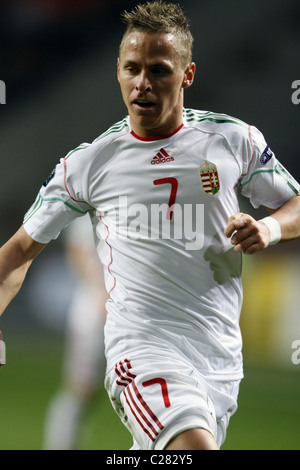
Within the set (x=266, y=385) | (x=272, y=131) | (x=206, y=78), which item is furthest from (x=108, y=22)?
(x=266, y=385)

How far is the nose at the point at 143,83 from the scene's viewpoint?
2.83 m

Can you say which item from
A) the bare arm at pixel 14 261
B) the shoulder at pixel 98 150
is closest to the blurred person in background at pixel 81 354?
the bare arm at pixel 14 261

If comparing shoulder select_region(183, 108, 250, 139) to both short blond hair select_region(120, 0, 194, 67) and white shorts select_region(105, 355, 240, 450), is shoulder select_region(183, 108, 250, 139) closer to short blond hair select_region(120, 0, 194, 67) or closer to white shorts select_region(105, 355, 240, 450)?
short blond hair select_region(120, 0, 194, 67)

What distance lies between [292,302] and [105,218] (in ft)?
15.8

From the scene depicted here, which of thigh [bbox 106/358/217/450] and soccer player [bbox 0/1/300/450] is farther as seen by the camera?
soccer player [bbox 0/1/300/450]

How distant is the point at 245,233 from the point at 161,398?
0.67 m

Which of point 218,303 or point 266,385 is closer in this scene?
point 218,303

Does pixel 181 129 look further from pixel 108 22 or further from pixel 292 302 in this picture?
pixel 108 22

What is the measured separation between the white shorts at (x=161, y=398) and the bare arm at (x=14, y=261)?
22.5 inches

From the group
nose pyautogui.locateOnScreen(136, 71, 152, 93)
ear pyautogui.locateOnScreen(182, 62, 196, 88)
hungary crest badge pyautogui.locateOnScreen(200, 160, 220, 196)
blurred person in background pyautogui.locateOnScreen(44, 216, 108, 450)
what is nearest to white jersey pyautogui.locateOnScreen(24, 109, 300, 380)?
hungary crest badge pyautogui.locateOnScreen(200, 160, 220, 196)

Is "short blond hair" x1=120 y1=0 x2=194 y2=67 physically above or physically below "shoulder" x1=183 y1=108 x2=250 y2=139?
above

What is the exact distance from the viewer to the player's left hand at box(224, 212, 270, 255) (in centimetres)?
260

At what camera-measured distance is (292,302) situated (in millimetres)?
7508

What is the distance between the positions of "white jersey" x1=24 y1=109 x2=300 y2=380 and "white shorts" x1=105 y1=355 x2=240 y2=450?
0.07 meters
